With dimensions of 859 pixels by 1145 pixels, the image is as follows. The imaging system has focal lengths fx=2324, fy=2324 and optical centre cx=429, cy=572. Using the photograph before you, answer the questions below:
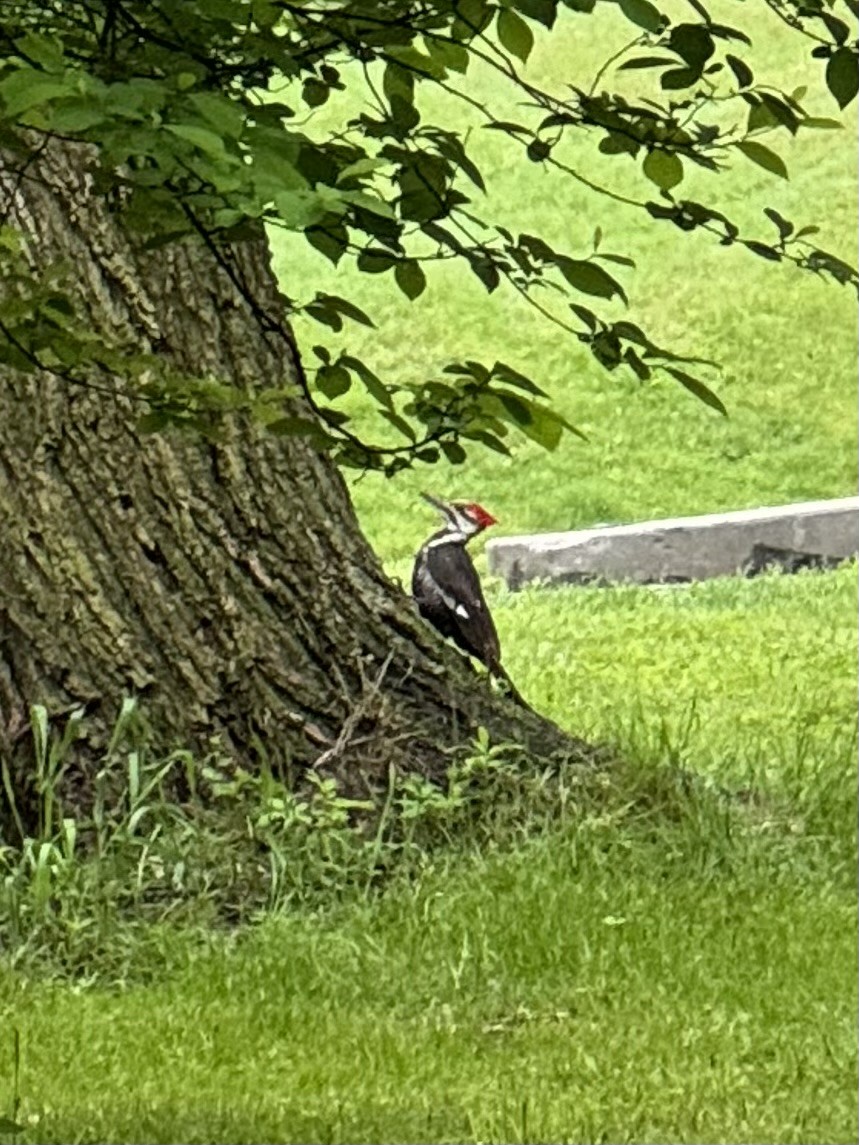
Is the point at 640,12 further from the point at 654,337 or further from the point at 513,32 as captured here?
the point at 654,337

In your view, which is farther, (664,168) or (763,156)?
(664,168)

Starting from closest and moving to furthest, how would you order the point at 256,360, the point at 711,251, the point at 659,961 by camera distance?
the point at 659,961, the point at 256,360, the point at 711,251

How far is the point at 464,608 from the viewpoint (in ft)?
18.8

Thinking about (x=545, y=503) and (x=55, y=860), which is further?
(x=545, y=503)

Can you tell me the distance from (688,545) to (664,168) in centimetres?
751

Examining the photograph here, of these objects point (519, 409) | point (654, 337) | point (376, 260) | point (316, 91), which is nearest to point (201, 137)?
point (376, 260)

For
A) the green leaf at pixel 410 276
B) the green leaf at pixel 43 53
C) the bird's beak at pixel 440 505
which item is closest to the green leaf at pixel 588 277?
the green leaf at pixel 410 276

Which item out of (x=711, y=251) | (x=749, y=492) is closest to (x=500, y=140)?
(x=711, y=251)

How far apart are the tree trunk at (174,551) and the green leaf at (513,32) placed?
222 cm

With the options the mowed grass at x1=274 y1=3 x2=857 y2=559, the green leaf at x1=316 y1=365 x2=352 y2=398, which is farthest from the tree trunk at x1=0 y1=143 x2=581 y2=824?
the mowed grass at x1=274 y1=3 x2=857 y2=559

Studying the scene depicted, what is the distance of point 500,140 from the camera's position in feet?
60.6

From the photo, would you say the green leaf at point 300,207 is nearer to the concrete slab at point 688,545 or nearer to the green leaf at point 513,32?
the green leaf at point 513,32

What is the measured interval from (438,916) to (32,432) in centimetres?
129

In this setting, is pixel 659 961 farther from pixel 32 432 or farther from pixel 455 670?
pixel 32 432
